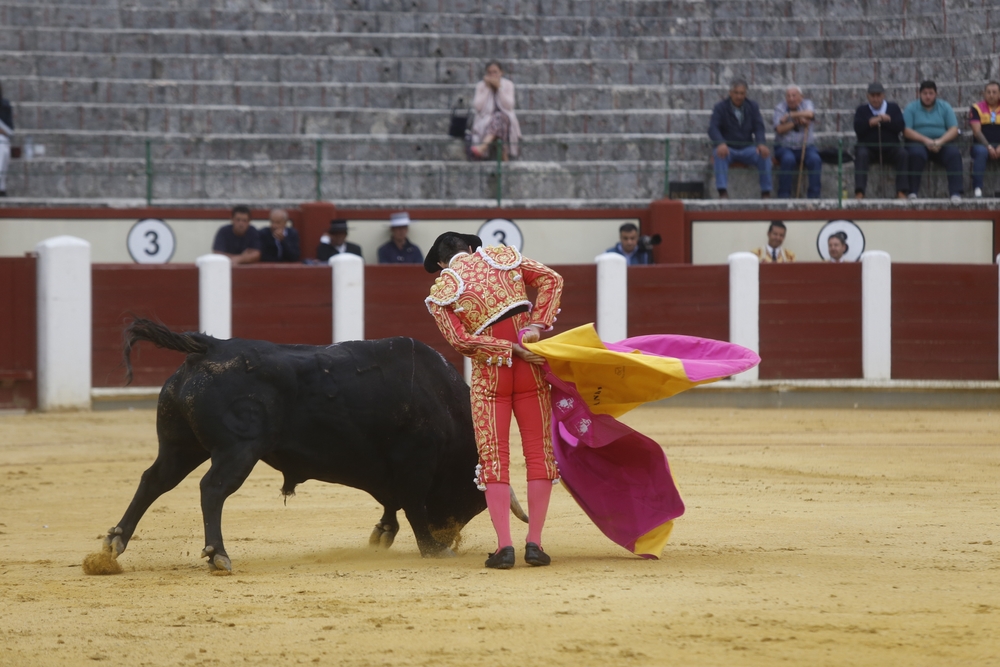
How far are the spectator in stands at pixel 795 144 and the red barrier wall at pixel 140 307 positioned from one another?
5.02m

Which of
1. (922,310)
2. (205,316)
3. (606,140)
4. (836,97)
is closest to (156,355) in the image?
(205,316)

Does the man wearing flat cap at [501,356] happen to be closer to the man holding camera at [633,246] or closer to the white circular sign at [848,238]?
the man holding camera at [633,246]

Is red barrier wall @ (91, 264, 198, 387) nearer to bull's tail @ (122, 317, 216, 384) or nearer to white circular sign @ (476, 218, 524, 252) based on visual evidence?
white circular sign @ (476, 218, 524, 252)

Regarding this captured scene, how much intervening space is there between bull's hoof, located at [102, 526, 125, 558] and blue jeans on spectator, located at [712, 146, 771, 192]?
794cm

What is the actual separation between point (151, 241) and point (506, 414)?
277 inches

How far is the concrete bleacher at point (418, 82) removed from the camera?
11.8 metres

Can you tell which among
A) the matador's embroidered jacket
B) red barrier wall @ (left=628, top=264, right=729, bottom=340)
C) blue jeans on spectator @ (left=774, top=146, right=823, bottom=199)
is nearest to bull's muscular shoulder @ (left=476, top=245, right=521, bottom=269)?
the matador's embroidered jacket

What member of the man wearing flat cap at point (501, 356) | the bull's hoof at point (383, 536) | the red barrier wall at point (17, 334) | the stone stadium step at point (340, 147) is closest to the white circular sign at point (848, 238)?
the stone stadium step at point (340, 147)

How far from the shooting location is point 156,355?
9.95 m

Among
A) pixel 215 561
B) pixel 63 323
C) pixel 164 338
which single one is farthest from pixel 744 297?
pixel 215 561

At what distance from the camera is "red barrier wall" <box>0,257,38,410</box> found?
9.59 meters

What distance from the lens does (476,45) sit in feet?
43.9

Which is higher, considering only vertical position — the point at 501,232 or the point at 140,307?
the point at 501,232

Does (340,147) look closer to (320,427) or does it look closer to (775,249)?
(775,249)
